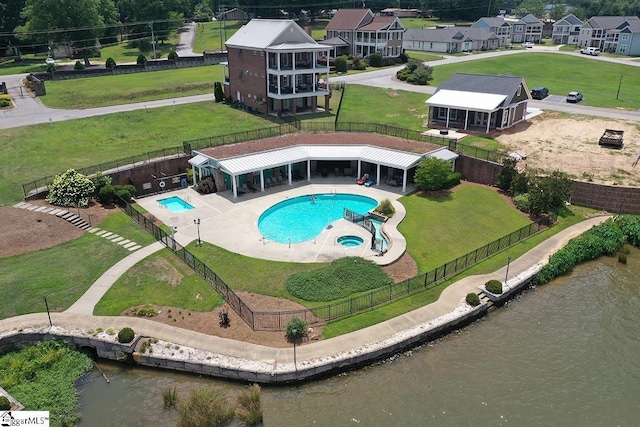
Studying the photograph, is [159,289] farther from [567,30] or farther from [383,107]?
[567,30]

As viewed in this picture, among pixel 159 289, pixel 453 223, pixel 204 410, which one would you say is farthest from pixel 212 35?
pixel 204 410

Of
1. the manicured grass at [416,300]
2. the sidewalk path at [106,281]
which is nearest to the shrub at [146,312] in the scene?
the sidewalk path at [106,281]

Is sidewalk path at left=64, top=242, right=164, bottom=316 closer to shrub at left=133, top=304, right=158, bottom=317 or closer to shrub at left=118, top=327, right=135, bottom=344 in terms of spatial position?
shrub at left=133, top=304, right=158, bottom=317

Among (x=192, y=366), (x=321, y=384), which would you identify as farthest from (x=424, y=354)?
(x=192, y=366)

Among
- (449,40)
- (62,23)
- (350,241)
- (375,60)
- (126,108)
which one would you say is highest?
(62,23)

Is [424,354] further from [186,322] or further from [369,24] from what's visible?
[369,24]

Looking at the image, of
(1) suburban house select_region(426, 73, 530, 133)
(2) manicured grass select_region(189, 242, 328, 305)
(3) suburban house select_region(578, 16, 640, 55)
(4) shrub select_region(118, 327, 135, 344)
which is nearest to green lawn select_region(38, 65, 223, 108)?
(1) suburban house select_region(426, 73, 530, 133)

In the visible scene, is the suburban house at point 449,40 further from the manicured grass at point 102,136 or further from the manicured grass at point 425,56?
the manicured grass at point 102,136
